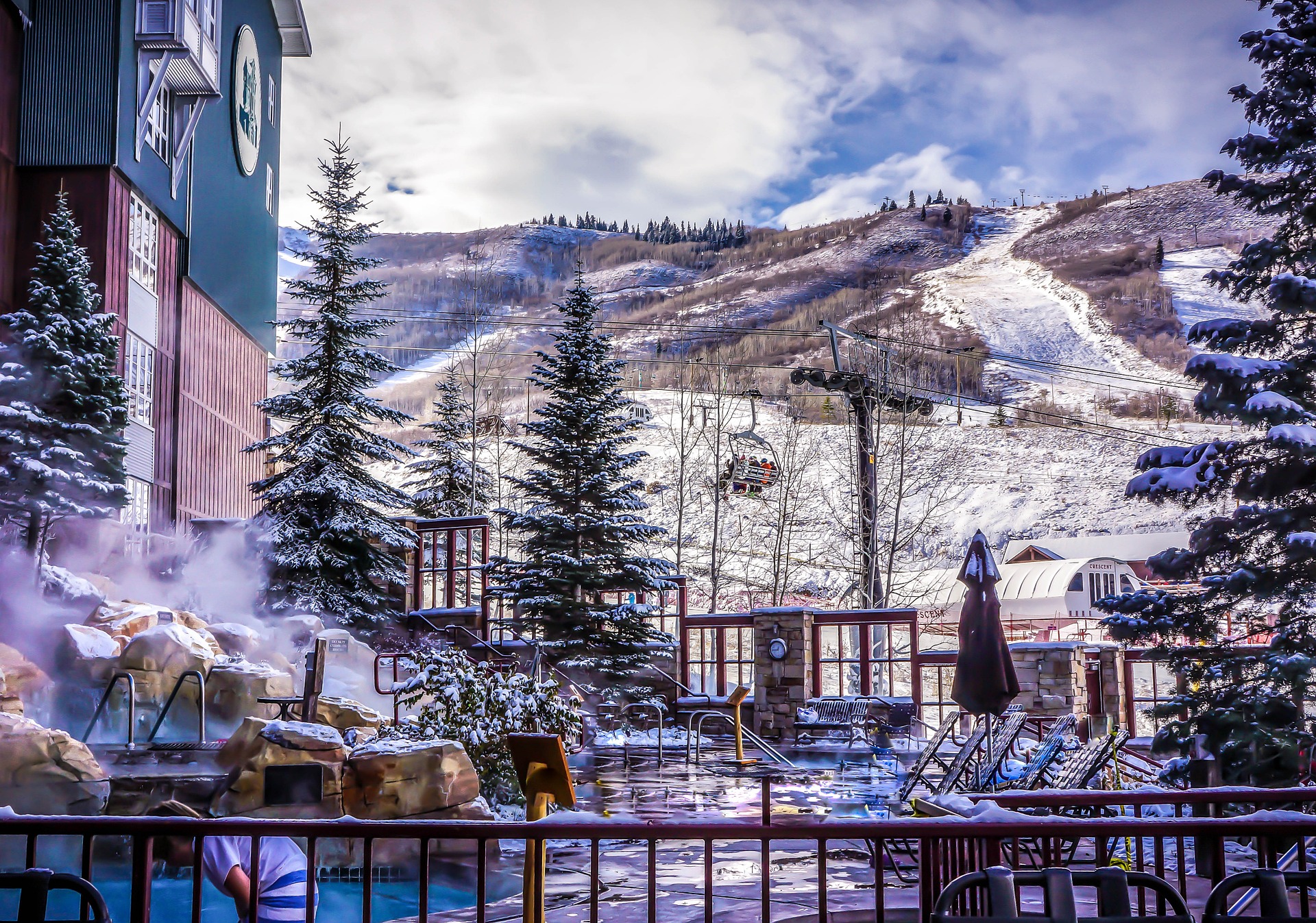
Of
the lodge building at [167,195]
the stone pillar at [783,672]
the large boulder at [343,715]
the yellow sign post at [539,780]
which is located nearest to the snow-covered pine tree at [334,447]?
the lodge building at [167,195]

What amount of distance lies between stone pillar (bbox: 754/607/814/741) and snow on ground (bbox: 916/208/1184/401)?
69062 mm

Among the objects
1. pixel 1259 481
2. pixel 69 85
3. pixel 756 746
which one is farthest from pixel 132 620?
pixel 1259 481

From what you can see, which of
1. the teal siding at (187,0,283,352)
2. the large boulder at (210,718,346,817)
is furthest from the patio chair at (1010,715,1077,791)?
the teal siding at (187,0,283,352)

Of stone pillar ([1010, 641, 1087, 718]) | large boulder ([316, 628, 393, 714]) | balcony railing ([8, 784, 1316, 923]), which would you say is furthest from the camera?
large boulder ([316, 628, 393, 714])

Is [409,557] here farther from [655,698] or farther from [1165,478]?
[1165,478]

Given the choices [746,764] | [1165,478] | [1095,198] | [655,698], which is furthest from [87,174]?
[1095,198]

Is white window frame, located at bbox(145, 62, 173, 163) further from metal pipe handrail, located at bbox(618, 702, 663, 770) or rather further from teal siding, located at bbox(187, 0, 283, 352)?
metal pipe handrail, located at bbox(618, 702, 663, 770)

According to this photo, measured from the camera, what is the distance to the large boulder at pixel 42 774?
8.28m

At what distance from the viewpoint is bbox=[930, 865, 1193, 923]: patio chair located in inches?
88.4

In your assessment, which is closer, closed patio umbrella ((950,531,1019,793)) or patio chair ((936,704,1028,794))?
closed patio umbrella ((950,531,1019,793))

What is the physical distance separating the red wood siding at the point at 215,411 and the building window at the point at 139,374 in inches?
43.6

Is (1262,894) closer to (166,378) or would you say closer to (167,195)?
(166,378)

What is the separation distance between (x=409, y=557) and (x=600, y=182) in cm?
5381

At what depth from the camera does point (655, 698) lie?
16672 mm
